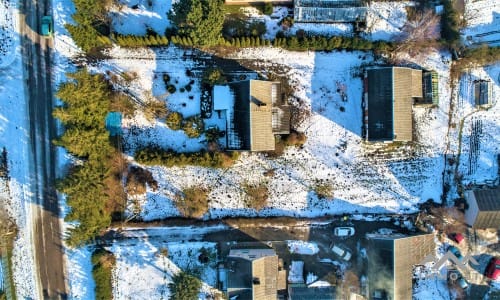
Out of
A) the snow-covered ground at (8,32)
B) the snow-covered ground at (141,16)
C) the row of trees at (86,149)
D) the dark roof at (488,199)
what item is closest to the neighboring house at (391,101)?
the dark roof at (488,199)

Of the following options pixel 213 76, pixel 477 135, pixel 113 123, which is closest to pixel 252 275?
pixel 213 76

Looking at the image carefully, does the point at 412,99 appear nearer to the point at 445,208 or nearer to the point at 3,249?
the point at 445,208

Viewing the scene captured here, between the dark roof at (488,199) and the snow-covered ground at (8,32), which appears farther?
the snow-covered ground at (8,32)

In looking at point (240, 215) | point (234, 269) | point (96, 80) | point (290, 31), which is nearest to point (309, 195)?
point (240, 215)

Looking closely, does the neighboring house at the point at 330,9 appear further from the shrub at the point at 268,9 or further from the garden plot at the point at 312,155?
the garden plot at the point at 312,155

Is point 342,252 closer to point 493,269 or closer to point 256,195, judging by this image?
point 256,195
